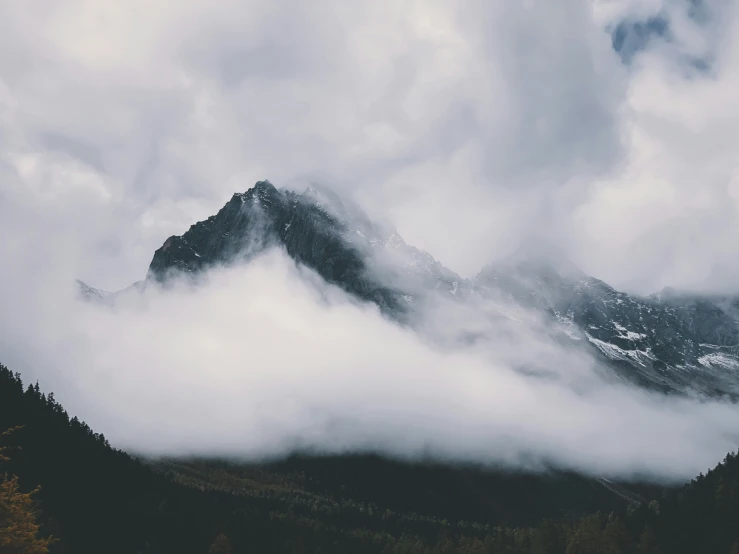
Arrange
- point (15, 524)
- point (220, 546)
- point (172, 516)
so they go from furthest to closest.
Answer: point (172, 516) → point (220, 546) → point (15, 524)

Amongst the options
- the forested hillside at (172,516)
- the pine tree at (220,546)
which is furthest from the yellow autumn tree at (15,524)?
the pine tree at (220,546)

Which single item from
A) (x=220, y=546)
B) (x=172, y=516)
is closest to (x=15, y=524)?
(x=220, y=546)

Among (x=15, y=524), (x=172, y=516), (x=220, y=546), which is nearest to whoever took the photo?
(x=15, y=524)

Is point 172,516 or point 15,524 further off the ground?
Result: point 15,524

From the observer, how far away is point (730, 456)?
138 meters

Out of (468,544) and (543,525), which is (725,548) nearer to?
(543,525)

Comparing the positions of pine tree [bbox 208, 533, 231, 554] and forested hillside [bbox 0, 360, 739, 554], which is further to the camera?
pine tree [bbox 208, 533, 231, 554]

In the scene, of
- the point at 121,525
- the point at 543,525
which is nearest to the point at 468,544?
the point at 543,525

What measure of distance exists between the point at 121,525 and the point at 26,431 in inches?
1275

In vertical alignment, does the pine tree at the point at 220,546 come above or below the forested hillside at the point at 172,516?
below

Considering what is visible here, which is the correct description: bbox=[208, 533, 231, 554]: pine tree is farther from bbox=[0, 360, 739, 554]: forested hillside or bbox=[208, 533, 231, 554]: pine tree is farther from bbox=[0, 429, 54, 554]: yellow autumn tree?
bbox=[0, 429, 54, 554]: yellow autumn tree

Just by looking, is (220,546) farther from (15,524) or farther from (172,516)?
(15,524)

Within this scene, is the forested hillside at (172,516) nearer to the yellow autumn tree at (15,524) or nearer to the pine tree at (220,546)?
the pine tree at (220,546)

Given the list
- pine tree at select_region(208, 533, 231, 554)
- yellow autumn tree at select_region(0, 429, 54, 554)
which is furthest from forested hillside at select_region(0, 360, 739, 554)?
yellow autumn tree at select_region(0, 429, 54, 554)
